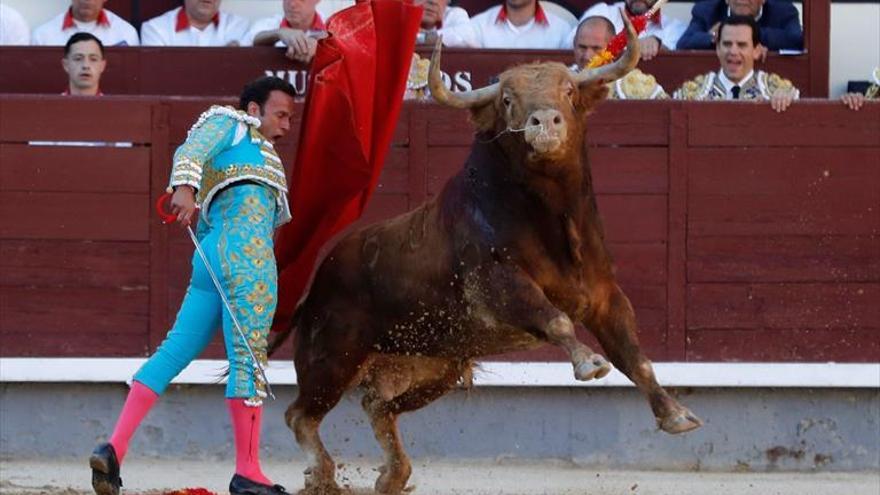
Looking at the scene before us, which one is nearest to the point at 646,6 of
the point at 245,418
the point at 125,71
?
the point at 125,71

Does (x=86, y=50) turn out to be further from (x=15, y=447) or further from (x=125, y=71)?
(x=15, y=447)

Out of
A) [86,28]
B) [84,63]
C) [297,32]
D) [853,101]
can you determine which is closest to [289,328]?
[297,32]

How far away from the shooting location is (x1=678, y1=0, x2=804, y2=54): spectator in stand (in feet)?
29.5

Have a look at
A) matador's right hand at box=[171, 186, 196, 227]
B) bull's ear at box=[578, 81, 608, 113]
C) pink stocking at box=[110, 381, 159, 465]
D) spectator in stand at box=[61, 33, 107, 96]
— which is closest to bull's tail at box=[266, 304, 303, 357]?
pink stocking at box=[110, 381, 159, 465]

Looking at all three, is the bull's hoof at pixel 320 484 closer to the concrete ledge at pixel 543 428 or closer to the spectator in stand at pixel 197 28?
the concrete ledge at pixel 543 428

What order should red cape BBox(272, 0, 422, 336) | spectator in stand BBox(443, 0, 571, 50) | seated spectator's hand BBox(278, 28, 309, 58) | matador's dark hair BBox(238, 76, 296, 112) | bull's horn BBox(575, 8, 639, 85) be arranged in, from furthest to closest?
spectator in stand BBox(443, 0, 571, 50) → seated spectator's hand BBox(278, 28, 309, 58) → red cape BBox(272, 0, 422, 336) → matador's dark hair BBox(238, 76, 296, 112) → bull's horn BBox(575, 8, 639, 85)

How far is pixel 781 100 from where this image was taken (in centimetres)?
866

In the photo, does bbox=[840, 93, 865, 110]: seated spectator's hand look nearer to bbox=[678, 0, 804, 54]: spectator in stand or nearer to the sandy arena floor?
bbox=[678, 0, 804, 54]: spectator in stand

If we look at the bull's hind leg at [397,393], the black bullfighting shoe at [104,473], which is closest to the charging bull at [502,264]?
the bull's hind leg at [397,393]

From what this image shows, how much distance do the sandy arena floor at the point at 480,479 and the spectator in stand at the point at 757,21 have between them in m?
1.77

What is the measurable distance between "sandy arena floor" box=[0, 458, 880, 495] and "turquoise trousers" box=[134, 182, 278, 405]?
48.3 inches

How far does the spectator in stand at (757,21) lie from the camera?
900cm

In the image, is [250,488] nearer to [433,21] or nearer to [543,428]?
[543,428]

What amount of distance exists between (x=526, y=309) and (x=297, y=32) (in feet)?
9.01
